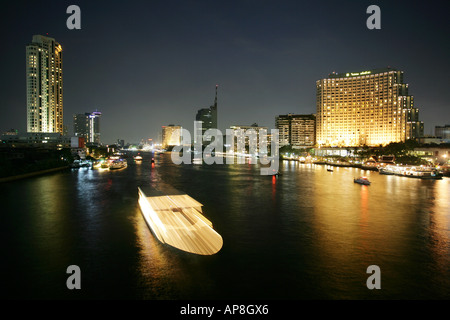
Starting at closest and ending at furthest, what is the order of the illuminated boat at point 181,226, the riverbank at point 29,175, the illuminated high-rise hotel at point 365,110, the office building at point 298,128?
the illuminated boat at point 181,226 < the riverbank at point 29,175 < the illuminated high-rise hotel at point 365,110 < the office building at point 298,128

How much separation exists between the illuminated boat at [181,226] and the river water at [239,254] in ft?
1.26

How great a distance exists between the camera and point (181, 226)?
35.0ft

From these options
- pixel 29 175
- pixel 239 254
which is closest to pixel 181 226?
pixel 239 254

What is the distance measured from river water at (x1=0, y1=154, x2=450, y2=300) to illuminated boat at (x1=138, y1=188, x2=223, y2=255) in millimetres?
383

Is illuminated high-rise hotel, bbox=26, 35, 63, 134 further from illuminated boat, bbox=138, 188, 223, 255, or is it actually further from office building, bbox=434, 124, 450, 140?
office building, bbox=434, 124, 450, 140

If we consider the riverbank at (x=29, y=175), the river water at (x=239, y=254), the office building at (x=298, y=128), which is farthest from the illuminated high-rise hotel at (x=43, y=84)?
the office building at (x=298, y=128)

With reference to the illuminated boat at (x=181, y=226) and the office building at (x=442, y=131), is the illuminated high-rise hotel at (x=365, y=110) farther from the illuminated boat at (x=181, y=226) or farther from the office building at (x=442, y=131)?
the illuminated boat at (x=181, y=226)

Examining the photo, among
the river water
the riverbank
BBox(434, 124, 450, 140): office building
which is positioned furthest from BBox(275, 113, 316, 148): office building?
the river water

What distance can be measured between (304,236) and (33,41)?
478 ft

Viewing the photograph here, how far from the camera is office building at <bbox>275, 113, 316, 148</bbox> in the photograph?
181 meters

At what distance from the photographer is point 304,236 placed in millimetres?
11914

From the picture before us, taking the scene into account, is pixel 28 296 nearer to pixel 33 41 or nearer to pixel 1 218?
pixel 1 218

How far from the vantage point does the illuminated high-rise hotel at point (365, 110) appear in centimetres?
11594
